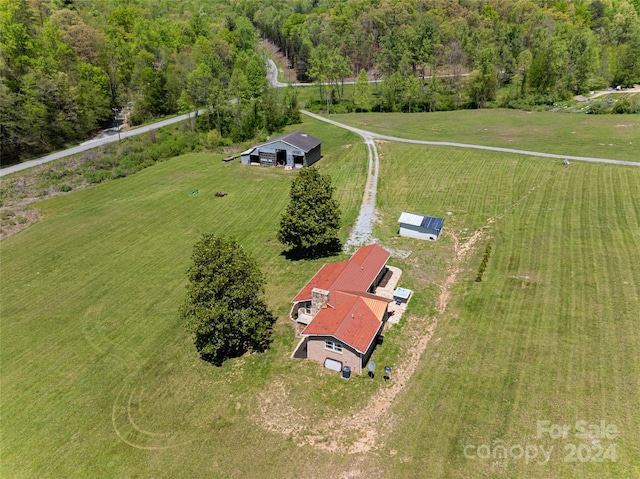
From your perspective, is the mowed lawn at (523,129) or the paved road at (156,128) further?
the mowed lawn at (523,129)

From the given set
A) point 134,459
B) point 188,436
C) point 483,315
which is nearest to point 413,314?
point 483,315

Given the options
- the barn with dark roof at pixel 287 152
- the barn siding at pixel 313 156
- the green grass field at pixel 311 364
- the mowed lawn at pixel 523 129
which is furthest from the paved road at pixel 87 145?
the barn siding at pixel 313 156

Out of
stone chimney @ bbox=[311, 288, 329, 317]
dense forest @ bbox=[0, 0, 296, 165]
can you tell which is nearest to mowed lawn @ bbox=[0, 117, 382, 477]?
stone chimney @ bbox=[311, 288, 329, 317]

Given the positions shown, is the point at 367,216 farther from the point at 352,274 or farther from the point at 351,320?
the point at 351,320

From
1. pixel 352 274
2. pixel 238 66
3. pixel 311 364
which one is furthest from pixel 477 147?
pixel 238 66

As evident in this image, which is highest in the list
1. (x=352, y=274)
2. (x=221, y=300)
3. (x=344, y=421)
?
(x=221, y=300)

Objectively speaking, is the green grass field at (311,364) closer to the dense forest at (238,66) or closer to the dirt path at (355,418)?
the dirt path at (355,418)

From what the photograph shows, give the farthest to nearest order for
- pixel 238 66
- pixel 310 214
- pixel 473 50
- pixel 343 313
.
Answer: pixel 473 50 < pixel 238 66 < pixel 310 214 < pixel 343 313
